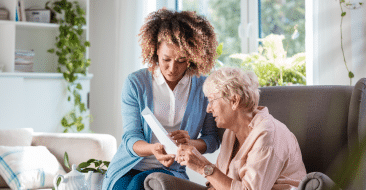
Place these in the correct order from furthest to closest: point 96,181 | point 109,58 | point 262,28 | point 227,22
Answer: point 109,58 → point 227,22 → point 262,28 → point 96,181

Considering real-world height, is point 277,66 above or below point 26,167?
above

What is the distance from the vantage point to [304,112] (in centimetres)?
167

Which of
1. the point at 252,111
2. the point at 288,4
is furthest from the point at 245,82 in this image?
the point at 288,4

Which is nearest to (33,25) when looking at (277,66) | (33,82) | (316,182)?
(33,82)

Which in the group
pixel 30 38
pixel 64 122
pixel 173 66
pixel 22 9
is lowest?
pixel 64 122

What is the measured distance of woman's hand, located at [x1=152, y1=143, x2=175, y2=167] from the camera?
1.34 metres

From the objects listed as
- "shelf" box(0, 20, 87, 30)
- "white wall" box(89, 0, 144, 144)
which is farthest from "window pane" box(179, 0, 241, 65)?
"shelf" box(0, 20, 87, 30)

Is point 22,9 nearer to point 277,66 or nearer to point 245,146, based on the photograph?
point 277,66

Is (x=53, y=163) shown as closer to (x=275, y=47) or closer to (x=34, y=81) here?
(x=34, y=81)

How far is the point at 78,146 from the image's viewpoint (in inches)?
93.4

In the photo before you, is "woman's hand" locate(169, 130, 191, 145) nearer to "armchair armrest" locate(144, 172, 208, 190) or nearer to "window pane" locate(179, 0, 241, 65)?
"armchair armrest" locate(144, 172, 208, 190)

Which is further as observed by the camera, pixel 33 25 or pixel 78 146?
pixel 33 25

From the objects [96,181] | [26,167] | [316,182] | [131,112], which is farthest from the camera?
[26,167]

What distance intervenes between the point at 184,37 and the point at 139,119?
393 mm
